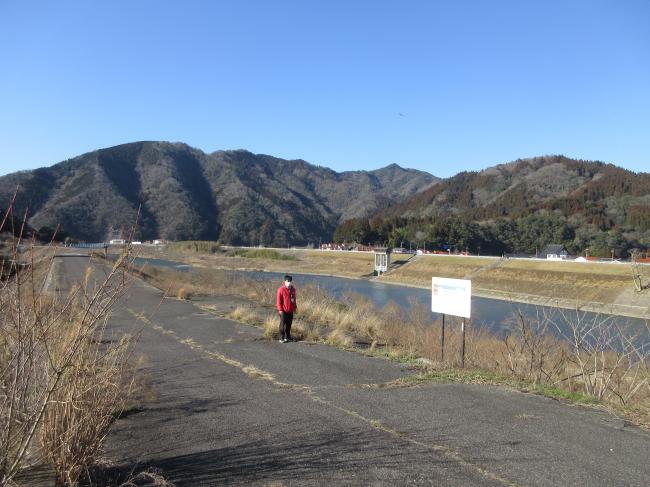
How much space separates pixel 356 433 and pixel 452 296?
454 cm

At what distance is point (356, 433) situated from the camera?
4918 millimetres

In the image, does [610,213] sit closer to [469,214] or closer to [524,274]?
[469,214]

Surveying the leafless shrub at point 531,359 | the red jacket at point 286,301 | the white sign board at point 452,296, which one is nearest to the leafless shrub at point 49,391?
the white sign board at point 452,296

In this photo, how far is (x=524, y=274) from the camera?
55.8 metres

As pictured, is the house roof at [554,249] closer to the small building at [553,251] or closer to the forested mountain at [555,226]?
the small building at [553,251]

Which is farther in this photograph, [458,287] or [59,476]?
[458,287]

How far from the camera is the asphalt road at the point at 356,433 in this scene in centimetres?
405

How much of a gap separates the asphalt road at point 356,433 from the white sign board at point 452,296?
1.56 m

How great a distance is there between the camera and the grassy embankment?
7.44m

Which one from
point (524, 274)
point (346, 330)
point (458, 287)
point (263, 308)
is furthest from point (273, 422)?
point (524, 274)

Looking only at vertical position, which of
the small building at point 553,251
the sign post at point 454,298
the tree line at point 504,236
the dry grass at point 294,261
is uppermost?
the tree line at point 504,236

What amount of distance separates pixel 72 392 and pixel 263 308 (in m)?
13.3

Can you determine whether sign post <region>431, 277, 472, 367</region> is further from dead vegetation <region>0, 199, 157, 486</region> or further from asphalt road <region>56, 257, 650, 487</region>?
dead vegetation <region>0, 199, 157, 486</region>

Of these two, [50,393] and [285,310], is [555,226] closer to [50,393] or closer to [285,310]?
[285,310]
